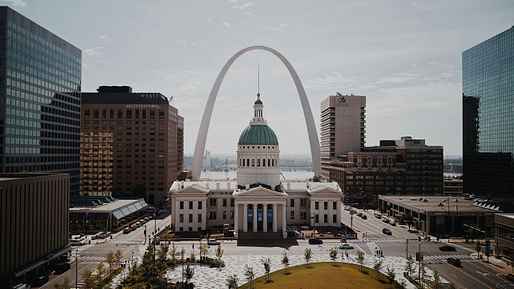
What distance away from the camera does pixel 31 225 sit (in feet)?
198

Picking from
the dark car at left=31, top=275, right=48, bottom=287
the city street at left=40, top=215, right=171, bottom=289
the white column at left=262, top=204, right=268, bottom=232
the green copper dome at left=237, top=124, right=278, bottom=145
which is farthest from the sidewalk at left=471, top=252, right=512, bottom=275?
the dark car at left=31, top=275, right=48, bottom=287

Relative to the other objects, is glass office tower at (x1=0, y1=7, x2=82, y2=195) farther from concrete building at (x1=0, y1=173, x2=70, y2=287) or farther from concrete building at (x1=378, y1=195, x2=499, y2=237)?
concrete building at (x1=378, y1=195, x2=499, y2=237)

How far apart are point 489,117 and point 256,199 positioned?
88914 mm

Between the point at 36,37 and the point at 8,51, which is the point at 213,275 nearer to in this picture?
the point at 8,51

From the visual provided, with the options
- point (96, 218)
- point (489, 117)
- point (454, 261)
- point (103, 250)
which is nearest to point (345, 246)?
point (454, 261)

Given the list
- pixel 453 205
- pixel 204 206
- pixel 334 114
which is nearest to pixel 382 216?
pixel 453 205

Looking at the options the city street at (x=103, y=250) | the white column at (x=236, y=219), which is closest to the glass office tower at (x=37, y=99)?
the city street at (x=103, y=250)

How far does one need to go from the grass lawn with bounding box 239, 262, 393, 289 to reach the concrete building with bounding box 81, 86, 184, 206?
101911 mm

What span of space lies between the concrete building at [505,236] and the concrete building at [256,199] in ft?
133

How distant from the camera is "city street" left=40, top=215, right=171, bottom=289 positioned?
63594mm

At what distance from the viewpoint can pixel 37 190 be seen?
62719 mm

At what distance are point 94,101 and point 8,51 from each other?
68.2m

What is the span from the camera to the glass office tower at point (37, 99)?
8938 centimetres

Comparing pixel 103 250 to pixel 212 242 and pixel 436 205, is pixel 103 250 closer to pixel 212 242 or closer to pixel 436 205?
pixel 212 242
